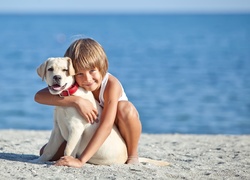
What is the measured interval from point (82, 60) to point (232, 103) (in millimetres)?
15689

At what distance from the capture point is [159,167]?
6184 millimetres

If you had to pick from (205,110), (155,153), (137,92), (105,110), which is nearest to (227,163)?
(155,153)

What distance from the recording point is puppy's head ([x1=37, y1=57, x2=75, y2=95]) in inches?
221

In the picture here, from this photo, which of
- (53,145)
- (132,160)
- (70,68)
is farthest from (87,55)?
(132,160)

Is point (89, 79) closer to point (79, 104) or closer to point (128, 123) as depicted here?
point (79, 104)

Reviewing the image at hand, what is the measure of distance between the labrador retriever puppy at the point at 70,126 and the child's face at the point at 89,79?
0.06m

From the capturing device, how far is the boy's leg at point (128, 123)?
598cm

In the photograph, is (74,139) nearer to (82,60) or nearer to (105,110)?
(105,110)

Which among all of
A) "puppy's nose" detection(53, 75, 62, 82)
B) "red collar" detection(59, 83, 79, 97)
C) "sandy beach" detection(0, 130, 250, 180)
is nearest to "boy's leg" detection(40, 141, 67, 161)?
"sandy beach" detection(0, 130, 250, 180)

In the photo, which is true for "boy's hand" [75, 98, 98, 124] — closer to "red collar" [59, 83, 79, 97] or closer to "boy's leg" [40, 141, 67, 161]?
"red collar" [59, 83, 79, 97]

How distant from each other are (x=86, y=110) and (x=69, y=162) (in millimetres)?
553

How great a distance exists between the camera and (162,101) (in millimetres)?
21812

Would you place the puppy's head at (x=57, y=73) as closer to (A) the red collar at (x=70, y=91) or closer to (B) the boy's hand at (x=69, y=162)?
(A) the red collar at (x=70, y=91)

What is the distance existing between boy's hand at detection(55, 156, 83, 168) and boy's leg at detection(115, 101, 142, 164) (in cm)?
61
